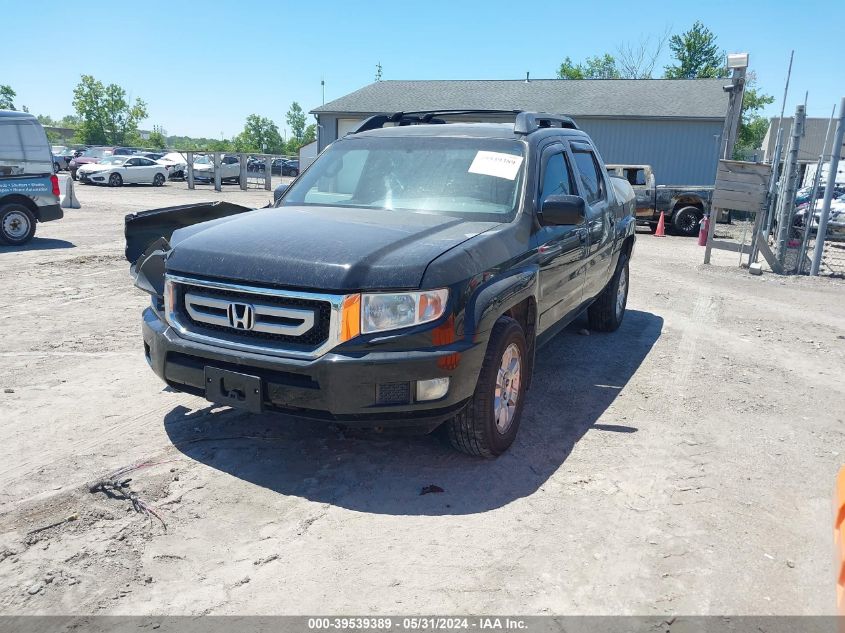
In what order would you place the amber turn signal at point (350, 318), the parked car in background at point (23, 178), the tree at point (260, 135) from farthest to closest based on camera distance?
the tree at point (260, 135) → the parked car in background at point (23, 178) → the amber turn signal at point (350, 318)

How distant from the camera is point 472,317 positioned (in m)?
3.62

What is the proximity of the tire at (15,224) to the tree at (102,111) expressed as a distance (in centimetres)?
6806

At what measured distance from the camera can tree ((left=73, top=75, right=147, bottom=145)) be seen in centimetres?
7381

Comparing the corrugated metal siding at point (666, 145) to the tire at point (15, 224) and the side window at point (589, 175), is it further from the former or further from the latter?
the side window at point (589, 175)

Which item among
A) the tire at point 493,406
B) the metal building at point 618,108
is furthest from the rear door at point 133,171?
the tire at point 493,406

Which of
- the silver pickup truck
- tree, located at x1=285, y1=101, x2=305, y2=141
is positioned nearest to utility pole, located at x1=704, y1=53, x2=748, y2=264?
the silver pickup truck

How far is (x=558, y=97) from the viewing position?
31.8 metres

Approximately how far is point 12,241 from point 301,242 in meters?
11.2

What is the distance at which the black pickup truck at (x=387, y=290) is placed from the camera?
3428mm

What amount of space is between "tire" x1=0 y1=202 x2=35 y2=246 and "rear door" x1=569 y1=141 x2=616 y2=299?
10830 mm

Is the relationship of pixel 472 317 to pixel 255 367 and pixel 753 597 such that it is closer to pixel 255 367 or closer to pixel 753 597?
pixel 255 367

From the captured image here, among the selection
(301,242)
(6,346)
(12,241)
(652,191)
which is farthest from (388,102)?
(301,242)

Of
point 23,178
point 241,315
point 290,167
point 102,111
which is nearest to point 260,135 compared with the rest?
point 102,111

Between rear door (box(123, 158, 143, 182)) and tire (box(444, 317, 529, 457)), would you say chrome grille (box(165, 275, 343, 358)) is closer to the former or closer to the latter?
tire (box(444, 317, 529, 457))
